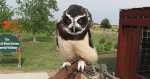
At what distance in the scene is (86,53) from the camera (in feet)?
15.1

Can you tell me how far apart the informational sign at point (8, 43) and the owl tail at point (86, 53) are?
14769 millimetres

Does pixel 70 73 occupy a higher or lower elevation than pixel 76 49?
lower

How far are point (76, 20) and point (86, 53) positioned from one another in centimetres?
36

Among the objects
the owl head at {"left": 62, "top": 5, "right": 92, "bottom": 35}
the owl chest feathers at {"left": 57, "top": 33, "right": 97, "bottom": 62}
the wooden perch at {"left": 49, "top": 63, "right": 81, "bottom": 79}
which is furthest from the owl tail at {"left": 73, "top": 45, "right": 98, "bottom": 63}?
the owl head at {"left": 62, "top": 5, "right": 92, "bottom": 35}

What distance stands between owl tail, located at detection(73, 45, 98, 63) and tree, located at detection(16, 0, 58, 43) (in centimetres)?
2616

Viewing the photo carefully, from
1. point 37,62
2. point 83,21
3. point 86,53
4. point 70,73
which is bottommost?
point 37,62

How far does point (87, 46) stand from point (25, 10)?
27752 millimetres

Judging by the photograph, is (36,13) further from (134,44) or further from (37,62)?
(134,44)

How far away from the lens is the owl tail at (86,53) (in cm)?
459

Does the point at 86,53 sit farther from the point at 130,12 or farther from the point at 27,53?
the point at 27,53

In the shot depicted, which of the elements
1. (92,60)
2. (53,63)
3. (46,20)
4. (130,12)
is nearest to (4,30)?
(46,20)

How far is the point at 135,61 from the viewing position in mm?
12227

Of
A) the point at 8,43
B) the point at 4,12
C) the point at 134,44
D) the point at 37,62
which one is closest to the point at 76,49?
the point at 134,44

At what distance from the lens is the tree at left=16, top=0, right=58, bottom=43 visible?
1218 inches
